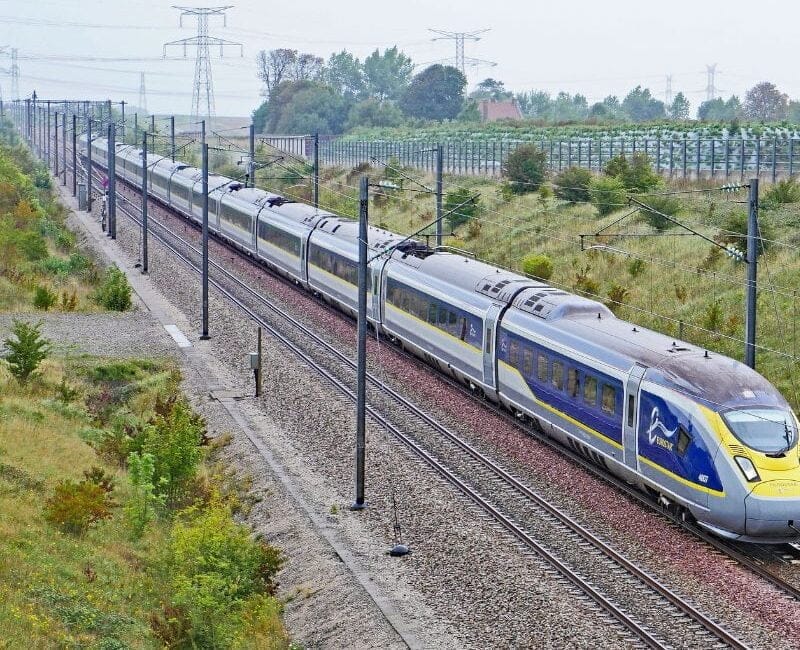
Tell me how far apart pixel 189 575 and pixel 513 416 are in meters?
11.0

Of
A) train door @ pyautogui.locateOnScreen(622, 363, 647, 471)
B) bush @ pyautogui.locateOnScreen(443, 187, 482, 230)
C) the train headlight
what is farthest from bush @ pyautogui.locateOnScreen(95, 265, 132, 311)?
the train headlight

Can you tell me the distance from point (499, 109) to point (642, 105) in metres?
23.5

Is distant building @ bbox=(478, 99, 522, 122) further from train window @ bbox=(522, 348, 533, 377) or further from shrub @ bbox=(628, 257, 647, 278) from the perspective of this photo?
train window @ bbox=(522, 348, 533, 377)

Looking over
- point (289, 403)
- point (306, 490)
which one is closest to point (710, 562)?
point (306, 490)

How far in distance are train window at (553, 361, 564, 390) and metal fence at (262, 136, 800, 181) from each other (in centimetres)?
1366

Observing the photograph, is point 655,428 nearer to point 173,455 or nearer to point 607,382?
point 607,382

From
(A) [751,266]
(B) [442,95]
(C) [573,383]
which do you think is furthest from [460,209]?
(B) [442,95]

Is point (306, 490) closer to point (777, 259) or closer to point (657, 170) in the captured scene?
point (777, 259)

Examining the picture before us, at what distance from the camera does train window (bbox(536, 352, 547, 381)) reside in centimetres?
2662

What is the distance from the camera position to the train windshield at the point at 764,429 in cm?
2044

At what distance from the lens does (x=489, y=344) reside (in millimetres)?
29719

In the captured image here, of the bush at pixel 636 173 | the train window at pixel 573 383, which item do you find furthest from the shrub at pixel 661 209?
the train window at pixel 573 383

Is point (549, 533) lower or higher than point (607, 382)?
lower

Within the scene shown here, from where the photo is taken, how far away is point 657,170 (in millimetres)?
61281
